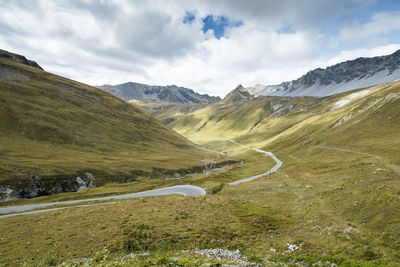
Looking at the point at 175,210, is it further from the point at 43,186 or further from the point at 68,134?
the point at 68,134

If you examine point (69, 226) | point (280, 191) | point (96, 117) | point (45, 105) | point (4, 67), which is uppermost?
point (4, 67)

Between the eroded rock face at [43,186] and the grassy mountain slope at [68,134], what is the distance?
1973 millimetres

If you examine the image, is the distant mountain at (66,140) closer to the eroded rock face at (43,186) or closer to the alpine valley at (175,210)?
the eroded rock face at (43,186)

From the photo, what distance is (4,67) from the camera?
14562 centimetres

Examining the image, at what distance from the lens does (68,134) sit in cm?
10919

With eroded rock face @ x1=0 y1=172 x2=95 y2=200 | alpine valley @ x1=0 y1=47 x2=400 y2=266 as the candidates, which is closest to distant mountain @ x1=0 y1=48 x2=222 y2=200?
eroded rock face @ x1=0 y1=172 x2=95 y2=200

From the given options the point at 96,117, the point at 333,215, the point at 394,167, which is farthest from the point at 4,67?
the point at 394,167

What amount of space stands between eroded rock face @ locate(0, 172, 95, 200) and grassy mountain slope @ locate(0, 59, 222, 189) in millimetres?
1973

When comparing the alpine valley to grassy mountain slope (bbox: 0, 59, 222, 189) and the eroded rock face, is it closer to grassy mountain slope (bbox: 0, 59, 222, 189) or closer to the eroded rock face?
the eroded rock face

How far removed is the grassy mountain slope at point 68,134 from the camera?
7579 centimetres

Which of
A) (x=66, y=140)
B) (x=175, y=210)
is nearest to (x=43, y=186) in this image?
(x=66, y=140)

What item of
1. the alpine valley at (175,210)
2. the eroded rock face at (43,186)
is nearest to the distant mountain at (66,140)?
the eroded rock face at (43,186)

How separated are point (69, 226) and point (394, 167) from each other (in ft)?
237

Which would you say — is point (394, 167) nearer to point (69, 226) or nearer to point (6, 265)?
point (69, 226)
